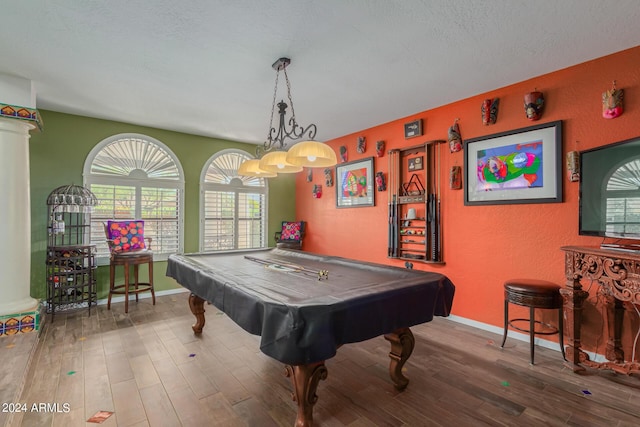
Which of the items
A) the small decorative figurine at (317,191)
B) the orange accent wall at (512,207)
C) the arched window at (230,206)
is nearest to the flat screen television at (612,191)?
the orange accent wall at (512,207)

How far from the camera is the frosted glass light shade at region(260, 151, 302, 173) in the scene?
2.61 metres

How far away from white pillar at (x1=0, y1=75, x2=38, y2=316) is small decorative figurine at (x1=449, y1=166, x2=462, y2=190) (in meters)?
4.64

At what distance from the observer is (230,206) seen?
213 inches

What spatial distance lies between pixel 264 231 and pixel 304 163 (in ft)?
11.6

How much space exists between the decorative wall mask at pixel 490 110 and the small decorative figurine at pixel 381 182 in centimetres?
152

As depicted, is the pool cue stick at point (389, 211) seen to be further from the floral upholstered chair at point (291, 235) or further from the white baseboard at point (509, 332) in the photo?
the floral upholstered chair at point (291, 235)

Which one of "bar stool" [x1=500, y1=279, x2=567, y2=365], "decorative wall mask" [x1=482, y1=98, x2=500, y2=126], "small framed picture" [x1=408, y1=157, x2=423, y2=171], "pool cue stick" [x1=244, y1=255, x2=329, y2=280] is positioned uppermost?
"decorative wall mask" [x1=482, y1=98, x2=500, y2=126]

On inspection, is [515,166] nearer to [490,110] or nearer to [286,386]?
[490,110]

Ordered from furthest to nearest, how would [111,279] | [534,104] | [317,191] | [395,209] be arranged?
[317,191]
[395,209]
[111,279]
[534,104]

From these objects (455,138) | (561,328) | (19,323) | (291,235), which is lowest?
(19,323)

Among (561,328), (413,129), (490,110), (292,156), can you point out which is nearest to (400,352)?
(561,328)

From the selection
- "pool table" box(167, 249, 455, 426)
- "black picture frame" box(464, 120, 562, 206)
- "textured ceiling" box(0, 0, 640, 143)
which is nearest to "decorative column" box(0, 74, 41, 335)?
"textured ceiling" box(0, 0, 640, 143)

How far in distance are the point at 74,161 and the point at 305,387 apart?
439 centimetres

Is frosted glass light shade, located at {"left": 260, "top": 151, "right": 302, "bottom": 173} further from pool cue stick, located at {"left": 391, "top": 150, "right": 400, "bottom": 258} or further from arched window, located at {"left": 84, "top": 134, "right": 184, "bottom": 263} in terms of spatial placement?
arched window, located at {"left": 84, "top": 134, "right": 184, "bottom": 263}
